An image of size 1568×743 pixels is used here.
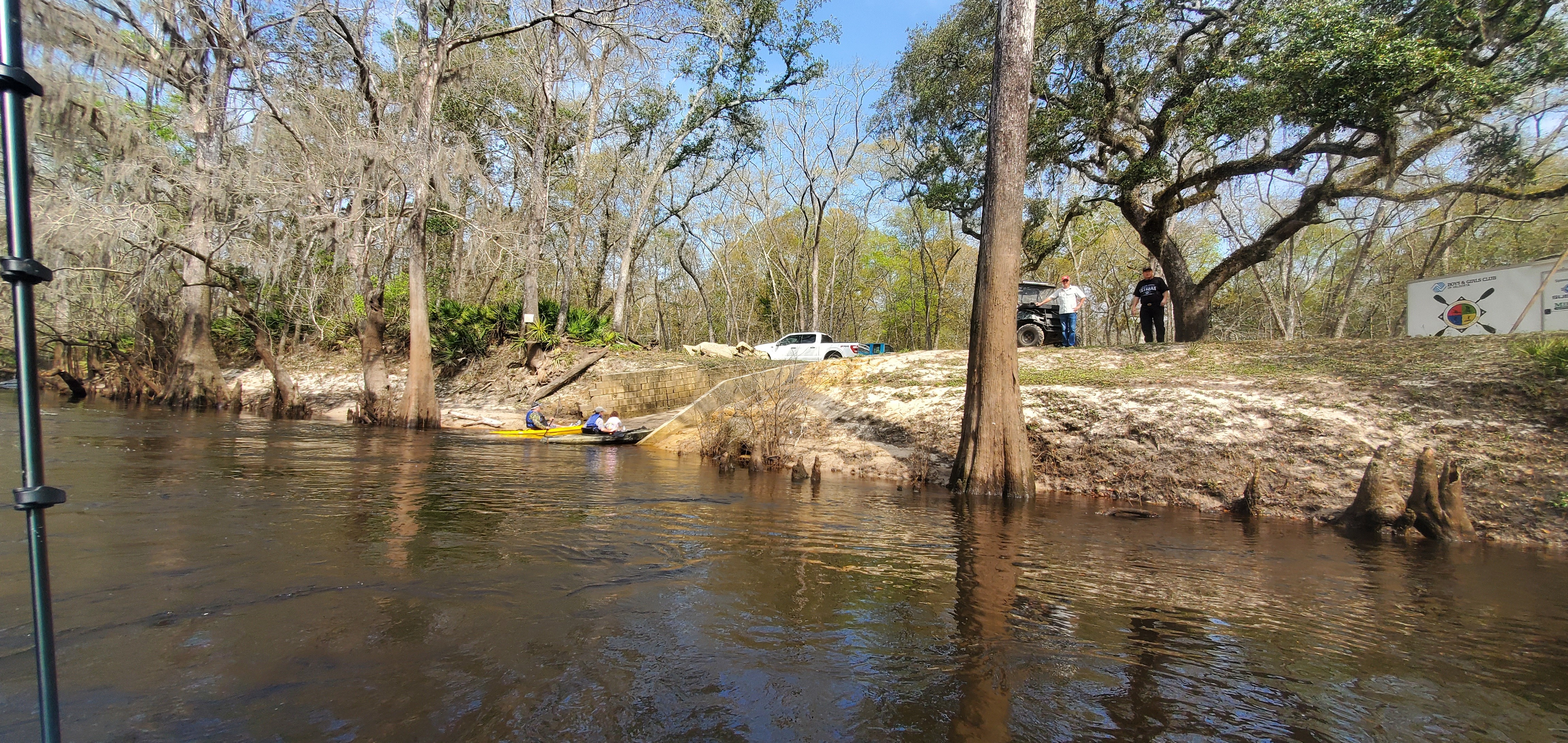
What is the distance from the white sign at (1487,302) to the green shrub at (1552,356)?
339cm

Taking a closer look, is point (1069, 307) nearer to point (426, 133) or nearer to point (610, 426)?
point (610, 426)

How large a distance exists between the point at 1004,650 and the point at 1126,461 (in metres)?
6.84

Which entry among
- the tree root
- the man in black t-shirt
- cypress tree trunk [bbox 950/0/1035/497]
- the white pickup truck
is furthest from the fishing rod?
the white pickup truck

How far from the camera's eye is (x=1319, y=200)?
1287 centimetres

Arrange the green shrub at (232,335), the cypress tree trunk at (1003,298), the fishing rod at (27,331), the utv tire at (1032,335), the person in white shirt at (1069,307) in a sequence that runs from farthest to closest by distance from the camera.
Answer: the green shrub at (232,335), the utv tire at (1032,335), the person in white shirt at (1069,307), the cypress tree trunk at (1003,298), the fishing rod at (27,331)

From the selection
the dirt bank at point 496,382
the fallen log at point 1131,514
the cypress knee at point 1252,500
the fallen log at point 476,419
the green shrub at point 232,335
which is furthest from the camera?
the green shrub at point 232,335

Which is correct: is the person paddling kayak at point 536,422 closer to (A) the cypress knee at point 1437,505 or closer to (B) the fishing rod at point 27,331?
(A) the cypress knee at point 1437,505

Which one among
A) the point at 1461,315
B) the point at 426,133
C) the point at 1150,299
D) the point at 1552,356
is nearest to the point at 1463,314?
the point at 1461,315

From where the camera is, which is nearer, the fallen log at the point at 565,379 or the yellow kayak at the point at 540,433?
the yellow kayak at the point at 540,433

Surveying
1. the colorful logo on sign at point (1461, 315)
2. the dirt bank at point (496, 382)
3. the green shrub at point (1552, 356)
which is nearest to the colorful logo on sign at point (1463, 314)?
the colorful logo on sign at point (1461, 315)

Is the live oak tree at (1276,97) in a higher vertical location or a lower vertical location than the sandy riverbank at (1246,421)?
higher

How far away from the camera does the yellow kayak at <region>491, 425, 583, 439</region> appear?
15.8 m

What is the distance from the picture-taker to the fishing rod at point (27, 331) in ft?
4.34

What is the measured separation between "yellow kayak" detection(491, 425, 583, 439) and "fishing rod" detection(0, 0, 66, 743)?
48.0 ft
